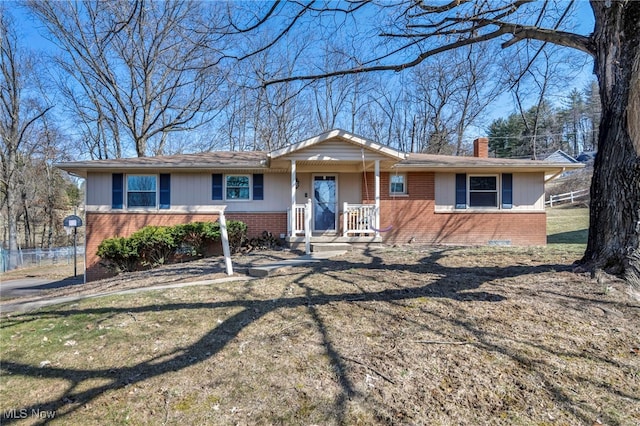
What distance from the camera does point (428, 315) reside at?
12.4 ft

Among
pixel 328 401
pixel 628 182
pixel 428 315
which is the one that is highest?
pixel 628 182

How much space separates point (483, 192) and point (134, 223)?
12.2 meters

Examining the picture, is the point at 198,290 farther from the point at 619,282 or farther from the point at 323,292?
the point at 619,282

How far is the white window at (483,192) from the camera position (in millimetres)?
11969

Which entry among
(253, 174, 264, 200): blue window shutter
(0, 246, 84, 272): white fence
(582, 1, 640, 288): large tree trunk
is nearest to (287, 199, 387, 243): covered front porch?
(253, 174, 264, 200): blue window shutter

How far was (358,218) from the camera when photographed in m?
10.7

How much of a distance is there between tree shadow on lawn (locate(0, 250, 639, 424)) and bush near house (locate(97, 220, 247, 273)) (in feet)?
17.1

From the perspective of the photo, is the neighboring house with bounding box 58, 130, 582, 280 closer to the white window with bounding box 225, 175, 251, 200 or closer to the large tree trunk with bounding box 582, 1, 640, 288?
the white window with bounding box 225, 175, 251, 200

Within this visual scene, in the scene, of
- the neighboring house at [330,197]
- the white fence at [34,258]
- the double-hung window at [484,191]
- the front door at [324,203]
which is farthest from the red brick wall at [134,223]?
the white fence at [34,258]

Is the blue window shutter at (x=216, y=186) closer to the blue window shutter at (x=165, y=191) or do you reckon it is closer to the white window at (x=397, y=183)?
the blue window shutter at (x=165, y=191)

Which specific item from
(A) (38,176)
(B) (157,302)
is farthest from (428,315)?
(A) (38,176)

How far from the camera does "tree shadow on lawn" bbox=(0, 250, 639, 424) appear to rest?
263 cm

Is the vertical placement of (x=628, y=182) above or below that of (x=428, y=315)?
above

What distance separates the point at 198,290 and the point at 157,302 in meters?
0.63
